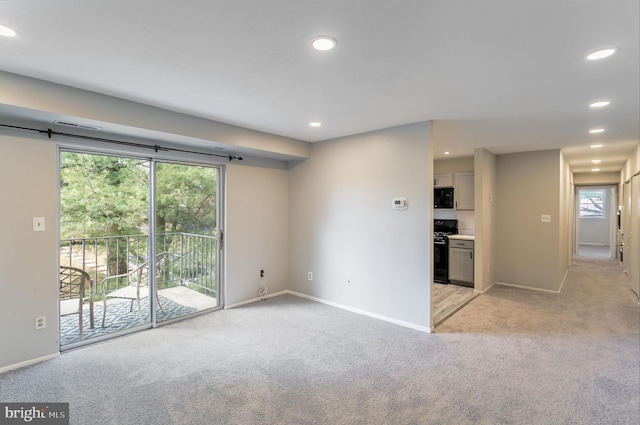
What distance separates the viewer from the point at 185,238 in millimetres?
4316

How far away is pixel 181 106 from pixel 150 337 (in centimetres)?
255

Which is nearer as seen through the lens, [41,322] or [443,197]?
[41,322]

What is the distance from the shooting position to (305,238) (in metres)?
5.14

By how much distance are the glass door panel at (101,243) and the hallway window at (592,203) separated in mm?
14593

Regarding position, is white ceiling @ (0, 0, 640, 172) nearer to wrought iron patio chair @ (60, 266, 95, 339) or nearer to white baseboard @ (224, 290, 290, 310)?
wrought iron patio chair @ (60, 266, 95, 339)

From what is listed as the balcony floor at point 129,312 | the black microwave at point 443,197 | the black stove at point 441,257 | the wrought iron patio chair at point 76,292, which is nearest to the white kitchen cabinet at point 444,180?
the black microwave at point 443,197

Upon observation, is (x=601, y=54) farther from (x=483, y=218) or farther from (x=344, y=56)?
(x=483, y=218)

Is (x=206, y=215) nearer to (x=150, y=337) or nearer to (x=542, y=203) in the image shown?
(x=150, y=337)

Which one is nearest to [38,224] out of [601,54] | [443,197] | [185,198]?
[185,198]

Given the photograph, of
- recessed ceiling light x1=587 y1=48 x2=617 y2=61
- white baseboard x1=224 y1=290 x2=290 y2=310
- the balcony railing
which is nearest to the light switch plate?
the balcony railing

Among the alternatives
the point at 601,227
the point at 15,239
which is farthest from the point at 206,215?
the point at 601,227

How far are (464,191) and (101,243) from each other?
235 inches

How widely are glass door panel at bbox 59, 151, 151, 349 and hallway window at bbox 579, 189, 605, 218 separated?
47.9 ft

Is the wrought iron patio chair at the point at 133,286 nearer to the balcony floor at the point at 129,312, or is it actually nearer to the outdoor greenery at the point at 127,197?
the balcony floor at the point at 129,312
